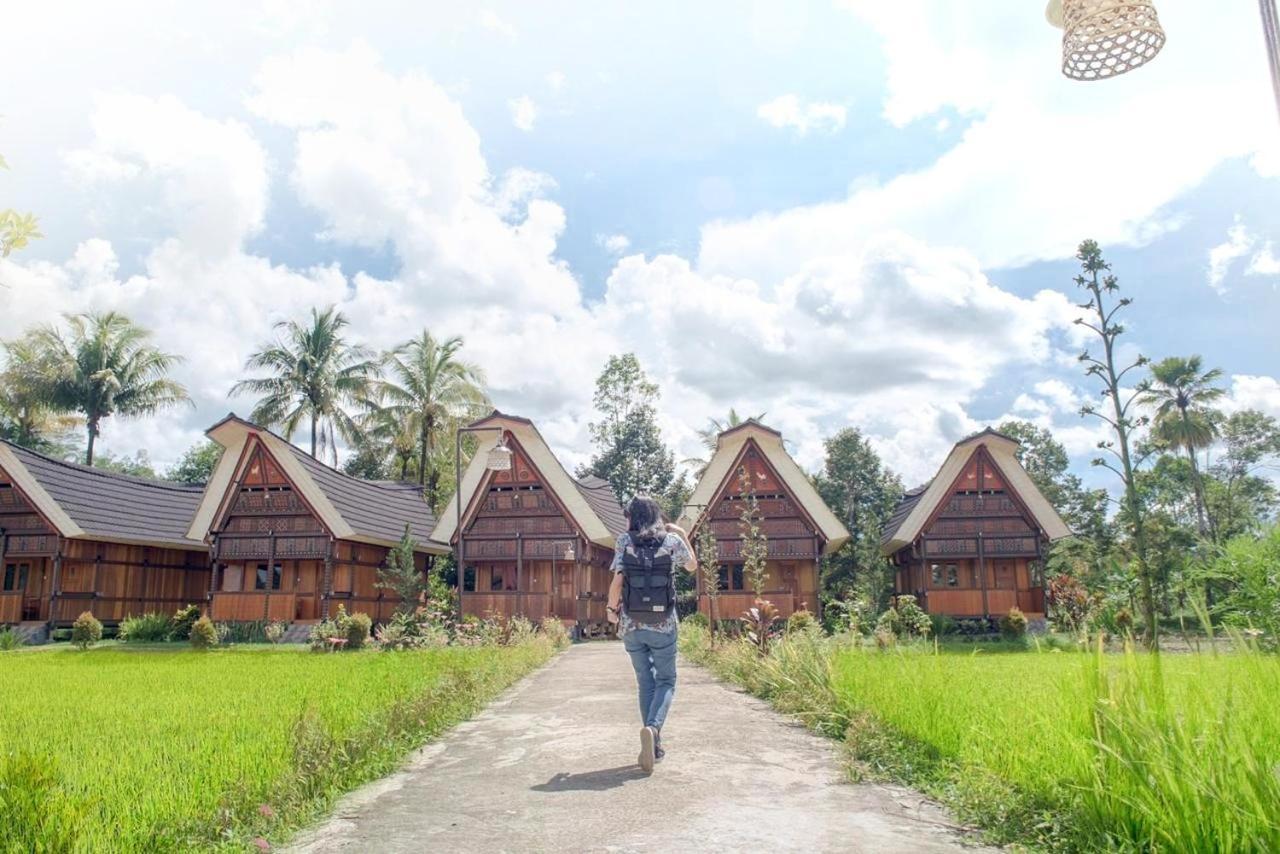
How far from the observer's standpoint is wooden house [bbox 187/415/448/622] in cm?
2414

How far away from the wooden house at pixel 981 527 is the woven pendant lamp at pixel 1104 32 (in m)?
22.9

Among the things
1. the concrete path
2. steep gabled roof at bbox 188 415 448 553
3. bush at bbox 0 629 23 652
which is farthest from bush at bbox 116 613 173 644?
the concrete path

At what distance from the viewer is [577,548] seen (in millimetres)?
24688

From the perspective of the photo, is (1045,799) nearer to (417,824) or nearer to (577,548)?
(417,824)

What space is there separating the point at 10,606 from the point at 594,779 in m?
26.0

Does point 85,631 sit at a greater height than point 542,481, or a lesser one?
lesser

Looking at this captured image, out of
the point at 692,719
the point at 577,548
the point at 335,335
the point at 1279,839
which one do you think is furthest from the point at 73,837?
the point at 335,335

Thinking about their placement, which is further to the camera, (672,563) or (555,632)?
(555,632)

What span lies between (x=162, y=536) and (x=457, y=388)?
1167 centimetres

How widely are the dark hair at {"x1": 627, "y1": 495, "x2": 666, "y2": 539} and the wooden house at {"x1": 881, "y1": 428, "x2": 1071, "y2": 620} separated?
2069 centimetres

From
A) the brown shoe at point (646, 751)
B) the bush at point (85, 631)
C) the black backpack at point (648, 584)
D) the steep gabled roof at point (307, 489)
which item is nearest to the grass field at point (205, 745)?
the brown shoe at point (646, 751)

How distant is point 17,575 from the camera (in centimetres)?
2528

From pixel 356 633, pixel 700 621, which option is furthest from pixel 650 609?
pixel 700 621

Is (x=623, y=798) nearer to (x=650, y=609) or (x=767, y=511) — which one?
(x=650, y=609)
